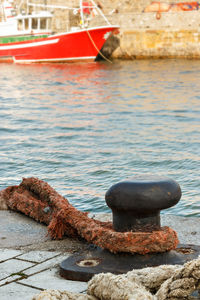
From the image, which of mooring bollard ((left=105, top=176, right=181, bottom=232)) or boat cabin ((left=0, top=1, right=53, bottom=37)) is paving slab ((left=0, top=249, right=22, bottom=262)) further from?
boat cabin ((left=0, top=1, right=53, bottom=37))

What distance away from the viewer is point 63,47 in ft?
136

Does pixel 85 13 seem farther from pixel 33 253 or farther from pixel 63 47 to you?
pixel 33 253

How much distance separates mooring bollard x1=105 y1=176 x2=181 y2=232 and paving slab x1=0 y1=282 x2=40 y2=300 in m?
0.91

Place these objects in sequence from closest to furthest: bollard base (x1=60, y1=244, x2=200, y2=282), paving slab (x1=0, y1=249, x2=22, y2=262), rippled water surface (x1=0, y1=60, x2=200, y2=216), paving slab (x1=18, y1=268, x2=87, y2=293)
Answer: paving slab (x1=18, y1=268, x2=87, y2=293), bollard base (x1=60, y1=244, x2=200, y2=282), paving slab (x1=0, y1=249, x2=22, y2=262), rippled water surface (x1=0, y1=60, x2=200, y2=216)

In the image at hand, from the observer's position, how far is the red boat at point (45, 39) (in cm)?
4009

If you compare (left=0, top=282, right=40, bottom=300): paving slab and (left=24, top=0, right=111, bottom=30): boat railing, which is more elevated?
(left=24, top=0, right=111, bottom=30): boat railing

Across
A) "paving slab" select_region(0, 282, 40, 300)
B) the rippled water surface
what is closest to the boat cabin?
the rippled water surface

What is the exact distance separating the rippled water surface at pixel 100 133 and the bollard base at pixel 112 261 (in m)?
3.00

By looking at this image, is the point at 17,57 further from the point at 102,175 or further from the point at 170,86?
the point at 102,175

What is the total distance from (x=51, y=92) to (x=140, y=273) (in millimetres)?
20771

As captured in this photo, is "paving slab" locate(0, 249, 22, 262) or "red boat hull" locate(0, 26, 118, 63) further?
"red boat hull" locate(0, 26, 118, 63)

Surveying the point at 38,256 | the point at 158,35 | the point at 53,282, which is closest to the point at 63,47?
the point at 158,35

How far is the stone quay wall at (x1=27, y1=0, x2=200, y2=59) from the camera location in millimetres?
38094

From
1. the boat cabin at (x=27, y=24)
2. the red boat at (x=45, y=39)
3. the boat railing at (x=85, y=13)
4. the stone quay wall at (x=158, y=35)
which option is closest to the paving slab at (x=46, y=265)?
the stone quay wall at (x=158, y=35)
